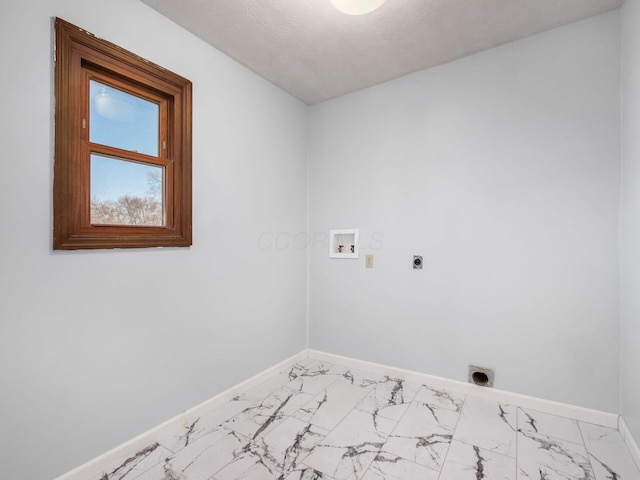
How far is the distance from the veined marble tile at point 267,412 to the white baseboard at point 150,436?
21cm

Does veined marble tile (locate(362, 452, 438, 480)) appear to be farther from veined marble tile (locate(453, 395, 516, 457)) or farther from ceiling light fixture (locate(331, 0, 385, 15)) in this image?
ceiling light fixture (locate(331, 0, 385, 15))

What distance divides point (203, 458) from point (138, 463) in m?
0.33

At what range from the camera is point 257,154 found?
8.44 feet

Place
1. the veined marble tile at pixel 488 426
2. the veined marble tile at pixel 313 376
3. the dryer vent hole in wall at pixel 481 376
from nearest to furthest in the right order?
the veined marble tile at pixel 488 426 → the dryer vent hole in wall at pixel 481 376 → the veined marble tile at pixel 313 376

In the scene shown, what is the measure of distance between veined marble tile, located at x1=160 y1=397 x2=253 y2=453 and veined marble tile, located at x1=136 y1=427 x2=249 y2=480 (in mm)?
53

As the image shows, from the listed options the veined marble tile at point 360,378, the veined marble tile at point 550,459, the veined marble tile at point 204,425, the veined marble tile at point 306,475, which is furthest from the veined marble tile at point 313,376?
the veined marble tile at point 550,459

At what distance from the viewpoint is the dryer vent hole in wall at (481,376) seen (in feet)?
7.41

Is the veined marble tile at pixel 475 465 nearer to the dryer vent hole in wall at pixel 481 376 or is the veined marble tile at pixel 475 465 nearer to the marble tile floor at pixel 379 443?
the marble tile floor at pixel 379 443

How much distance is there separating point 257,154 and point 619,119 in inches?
95.5

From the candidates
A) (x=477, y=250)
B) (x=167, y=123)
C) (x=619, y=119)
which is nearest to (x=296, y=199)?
(x=167, y=123)

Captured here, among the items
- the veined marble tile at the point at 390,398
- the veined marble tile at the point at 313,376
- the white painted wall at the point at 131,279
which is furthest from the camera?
the veined marble tile at the point at 313,376

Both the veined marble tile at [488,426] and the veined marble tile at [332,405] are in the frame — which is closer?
the veined marble tile at [488,426]

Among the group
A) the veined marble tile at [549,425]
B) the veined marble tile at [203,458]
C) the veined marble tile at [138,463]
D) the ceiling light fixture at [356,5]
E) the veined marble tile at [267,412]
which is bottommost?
the veined marble tile at [138,463]

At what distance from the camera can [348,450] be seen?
→ 1726 millimetres
